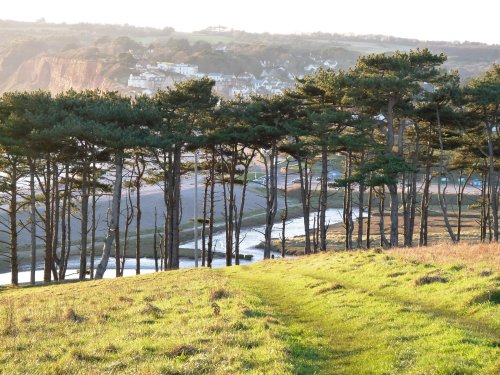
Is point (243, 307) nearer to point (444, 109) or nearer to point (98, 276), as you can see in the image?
point (98, 276)

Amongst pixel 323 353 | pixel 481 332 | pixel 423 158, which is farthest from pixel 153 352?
pixel 423 158

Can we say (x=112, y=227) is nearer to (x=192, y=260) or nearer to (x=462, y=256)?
(x=462, y=256)

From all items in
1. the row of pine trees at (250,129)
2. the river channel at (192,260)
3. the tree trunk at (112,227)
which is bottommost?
the river channel at (192,260)

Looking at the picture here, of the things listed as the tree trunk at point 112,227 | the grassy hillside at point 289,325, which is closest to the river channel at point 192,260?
the tree trunk at point 112,227

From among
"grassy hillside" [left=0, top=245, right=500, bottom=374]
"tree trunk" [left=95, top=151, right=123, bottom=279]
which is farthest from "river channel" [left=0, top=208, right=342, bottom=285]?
"grassy hillside" [left=0, top=245, right=500, bottom=374]

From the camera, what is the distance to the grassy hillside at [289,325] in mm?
11180

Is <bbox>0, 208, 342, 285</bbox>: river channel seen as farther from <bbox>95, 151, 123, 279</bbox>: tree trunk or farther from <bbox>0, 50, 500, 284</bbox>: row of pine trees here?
<bbox>95, 151, 123, 279</bbox>: tree trunk

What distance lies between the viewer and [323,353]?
40.3 feet

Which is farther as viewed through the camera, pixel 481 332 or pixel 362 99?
pixel 362 99

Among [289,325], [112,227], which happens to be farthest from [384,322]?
[112,227]

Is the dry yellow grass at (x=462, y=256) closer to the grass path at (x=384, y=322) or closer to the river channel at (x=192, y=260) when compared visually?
the grass path at (x=384, y=322)

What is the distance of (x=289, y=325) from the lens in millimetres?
15250

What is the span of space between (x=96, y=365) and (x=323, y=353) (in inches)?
175

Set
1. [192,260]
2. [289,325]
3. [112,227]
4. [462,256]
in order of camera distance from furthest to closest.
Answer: [192,260]
[112,227]
[462,256]
[289,325]
